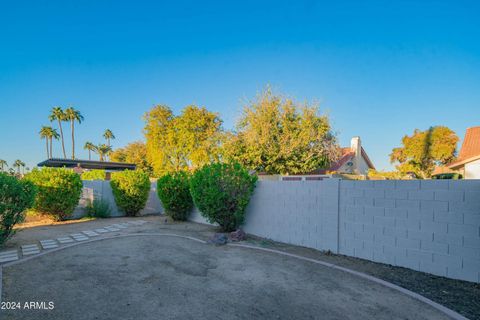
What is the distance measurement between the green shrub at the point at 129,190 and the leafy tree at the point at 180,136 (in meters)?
11.2

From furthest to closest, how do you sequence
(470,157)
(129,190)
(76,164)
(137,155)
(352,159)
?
(137,155)
(352,159)
(76,164)
(470,157)
(129,190)

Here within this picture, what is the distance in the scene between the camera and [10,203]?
5.38m

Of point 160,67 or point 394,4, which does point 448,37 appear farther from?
point 160,67

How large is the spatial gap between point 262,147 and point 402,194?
11480 millimetres

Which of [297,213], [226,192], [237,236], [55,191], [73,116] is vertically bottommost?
[237,236]

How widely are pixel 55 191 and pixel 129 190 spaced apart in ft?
9.04

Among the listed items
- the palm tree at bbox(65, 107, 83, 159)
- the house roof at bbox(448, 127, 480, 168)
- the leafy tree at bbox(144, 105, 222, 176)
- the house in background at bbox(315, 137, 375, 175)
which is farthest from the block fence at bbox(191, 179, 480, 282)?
the palm tree at bbox(65, 107, 83, 159)

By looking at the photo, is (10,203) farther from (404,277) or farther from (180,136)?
(180,136)

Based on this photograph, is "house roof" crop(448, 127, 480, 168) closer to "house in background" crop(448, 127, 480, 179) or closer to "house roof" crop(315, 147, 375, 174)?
"house in background" crop(448, 127, 480, 179)

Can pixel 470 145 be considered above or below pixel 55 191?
above

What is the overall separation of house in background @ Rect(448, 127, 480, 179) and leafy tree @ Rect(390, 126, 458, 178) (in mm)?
3643

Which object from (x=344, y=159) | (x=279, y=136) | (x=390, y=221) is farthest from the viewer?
(x=344, y=159)

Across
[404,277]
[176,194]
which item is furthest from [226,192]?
[404,277]

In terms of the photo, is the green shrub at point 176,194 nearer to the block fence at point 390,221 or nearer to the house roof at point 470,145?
the block fence at point 390,221
